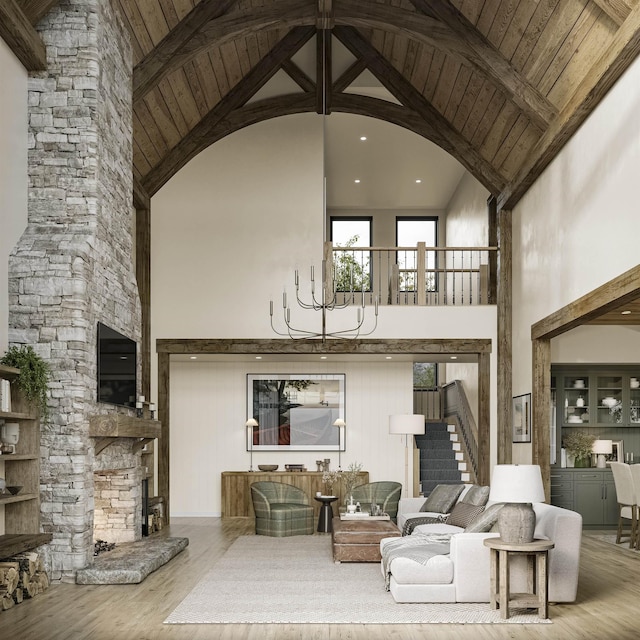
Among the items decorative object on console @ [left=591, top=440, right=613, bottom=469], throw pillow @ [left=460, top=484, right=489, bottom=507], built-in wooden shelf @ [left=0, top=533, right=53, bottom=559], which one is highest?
decorative object on console @ [left=591, top=440, right=613, bottom=469]

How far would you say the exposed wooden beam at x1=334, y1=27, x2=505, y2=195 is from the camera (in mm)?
12125

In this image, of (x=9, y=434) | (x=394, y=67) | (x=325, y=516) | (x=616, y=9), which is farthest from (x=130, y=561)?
(x=394, y=67)

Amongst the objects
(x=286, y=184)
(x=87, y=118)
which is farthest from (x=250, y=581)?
(x=286, y=184)

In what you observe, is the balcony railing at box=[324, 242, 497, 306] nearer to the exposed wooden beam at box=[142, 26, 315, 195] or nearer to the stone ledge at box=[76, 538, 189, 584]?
the exposed wooden beam at box=[142, 26, 315, 195]

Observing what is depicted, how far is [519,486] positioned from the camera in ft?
19.4

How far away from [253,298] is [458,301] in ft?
→ 16.1

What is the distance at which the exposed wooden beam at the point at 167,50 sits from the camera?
976 cm

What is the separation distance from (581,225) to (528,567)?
384 centimetres

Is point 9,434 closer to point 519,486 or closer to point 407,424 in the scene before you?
point 519,486

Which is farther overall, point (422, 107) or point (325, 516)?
point (422, 107)

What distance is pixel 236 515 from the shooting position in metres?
13.2

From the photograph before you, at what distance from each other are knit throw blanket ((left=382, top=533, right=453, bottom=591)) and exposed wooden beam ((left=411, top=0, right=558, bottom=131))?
16.0 feet

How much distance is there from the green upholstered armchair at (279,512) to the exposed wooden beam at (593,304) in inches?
149

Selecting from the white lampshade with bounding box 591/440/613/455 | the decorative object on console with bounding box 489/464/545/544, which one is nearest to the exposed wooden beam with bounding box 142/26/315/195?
the white lampshade with bounding box 591/440/613/455
